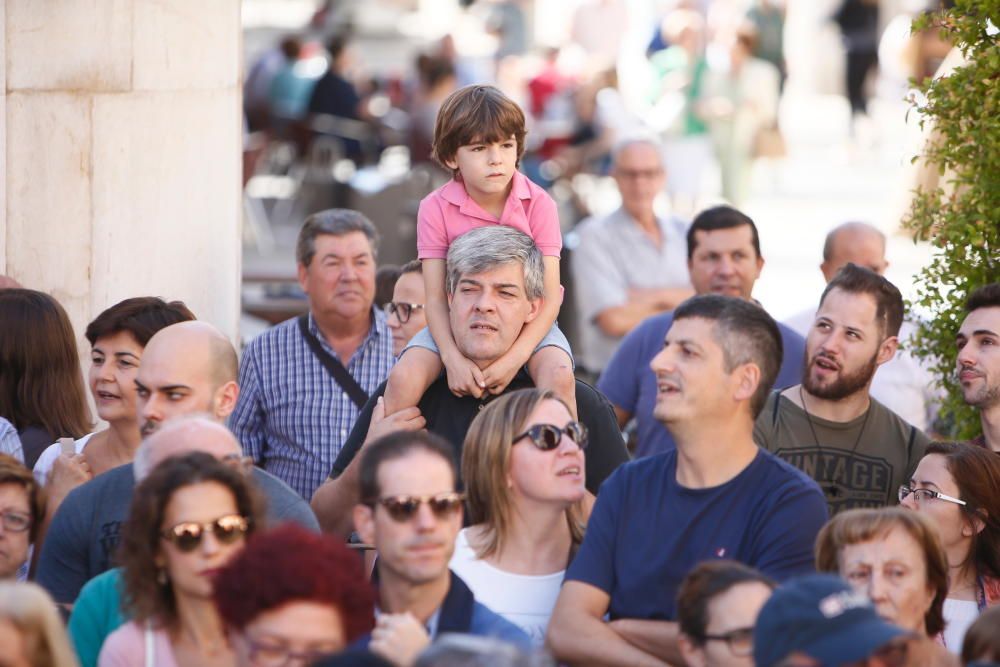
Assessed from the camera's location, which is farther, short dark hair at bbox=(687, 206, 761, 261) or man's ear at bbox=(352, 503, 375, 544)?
short dark hair at bbox=(687, 206, 761, 261)

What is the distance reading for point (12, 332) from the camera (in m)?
6.71

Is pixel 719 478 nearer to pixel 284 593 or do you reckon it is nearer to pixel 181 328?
pixel 284 593

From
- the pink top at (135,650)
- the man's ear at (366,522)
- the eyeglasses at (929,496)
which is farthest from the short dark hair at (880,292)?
the pink top at (135,650)

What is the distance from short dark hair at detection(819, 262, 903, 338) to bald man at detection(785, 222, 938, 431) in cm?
87

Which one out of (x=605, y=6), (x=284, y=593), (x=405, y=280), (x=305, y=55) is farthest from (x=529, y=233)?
(x=605, y=6)

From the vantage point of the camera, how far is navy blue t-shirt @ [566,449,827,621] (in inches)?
204

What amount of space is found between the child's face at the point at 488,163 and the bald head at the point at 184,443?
5.24 feet

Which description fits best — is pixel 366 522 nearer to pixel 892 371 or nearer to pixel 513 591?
pixel 513 591

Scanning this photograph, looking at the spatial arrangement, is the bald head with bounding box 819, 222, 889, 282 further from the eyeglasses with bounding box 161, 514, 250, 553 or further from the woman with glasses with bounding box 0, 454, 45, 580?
the eyeglasses with bounding box 161, 514, 250, 553

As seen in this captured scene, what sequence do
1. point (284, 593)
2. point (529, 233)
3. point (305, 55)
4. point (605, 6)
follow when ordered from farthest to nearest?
point (605, 6), point (305, 55), point (529, 233), point (284, 593)

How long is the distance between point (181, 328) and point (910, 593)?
2.60m

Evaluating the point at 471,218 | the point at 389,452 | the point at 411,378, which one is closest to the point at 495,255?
the point at 471,218

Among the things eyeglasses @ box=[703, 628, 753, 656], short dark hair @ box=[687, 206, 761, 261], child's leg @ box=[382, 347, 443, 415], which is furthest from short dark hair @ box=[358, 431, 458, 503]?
short dark hair @ box=[687, 206, 761, 261]

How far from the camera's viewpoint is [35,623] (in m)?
4.33
